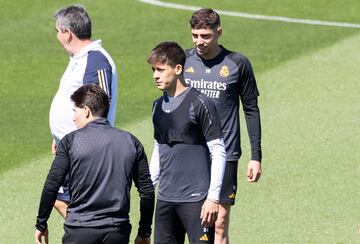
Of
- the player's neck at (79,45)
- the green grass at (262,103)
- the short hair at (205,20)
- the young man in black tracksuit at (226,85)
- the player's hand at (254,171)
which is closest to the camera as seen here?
the player's neck at (79,45)

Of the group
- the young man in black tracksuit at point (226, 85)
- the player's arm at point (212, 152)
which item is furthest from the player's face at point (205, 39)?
the player's arm at point (212, 152)

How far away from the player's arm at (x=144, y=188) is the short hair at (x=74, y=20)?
2.06m

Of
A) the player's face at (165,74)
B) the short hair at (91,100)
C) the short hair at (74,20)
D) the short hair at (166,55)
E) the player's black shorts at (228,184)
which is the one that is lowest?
the player's black shorts at (228,184)

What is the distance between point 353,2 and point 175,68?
17808 millimetres

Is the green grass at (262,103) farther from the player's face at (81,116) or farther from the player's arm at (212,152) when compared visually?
the player's face at (81,116)

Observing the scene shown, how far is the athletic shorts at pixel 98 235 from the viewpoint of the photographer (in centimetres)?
895

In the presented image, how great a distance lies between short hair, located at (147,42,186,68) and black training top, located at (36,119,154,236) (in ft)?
3.29

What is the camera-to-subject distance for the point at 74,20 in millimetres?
10758

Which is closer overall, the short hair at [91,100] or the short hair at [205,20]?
the short hair at [91,100]

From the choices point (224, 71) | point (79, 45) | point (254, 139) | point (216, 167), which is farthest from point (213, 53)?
point (216, 167)

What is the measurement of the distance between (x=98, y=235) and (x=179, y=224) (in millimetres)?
1421

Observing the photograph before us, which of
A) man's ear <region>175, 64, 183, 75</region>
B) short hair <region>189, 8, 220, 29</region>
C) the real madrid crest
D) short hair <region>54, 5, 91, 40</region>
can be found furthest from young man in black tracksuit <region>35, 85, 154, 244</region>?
the real madrid crest

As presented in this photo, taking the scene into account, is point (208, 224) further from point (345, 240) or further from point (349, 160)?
point (349, 160)

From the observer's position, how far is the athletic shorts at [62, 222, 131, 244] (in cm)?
895
